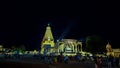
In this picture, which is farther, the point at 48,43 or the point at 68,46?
the point at 48,43

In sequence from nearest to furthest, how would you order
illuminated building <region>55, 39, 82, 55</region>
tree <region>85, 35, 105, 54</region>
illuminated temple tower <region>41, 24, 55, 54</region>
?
tree <region>85, 35, 105, 54</region> < illuminated building <region>55, 39, 82, 55</region> < illuminated temple tower <region>41, 24, 55, 54</region>

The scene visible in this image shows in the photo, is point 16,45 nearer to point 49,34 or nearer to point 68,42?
point 49,34

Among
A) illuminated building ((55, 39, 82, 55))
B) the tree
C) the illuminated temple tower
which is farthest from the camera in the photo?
the illuminated temple tower

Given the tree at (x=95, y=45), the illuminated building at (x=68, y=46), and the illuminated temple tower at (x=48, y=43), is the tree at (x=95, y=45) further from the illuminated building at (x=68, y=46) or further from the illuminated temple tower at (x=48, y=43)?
the illuminated temple tower at (x=48, y=43)

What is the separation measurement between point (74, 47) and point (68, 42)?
3.38 meters

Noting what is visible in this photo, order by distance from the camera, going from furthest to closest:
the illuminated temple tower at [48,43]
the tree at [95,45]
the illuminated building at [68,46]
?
the illuminated temple tower at [48,43] → the illuminated building at [68,46] → the tree at [95,45]

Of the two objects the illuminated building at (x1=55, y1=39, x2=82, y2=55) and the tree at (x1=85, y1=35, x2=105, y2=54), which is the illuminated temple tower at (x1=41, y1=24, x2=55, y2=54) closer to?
the illuminated building at (x1=55, y1=39, x2=82, y2=55)

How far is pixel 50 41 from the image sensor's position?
13638 centimetres

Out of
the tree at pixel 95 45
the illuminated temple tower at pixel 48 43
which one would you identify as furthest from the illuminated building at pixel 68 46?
the tree at pixel 95 45

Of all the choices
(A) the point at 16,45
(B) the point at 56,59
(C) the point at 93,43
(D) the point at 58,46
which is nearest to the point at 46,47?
(D) the point at 58,46

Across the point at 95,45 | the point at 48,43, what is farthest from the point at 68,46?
the point at 48,43

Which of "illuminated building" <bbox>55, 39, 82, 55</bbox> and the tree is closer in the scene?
the tree

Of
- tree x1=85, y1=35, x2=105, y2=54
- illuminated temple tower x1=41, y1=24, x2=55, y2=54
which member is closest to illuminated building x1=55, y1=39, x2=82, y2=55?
illuminated temple tower x1=41, y1=24, x2=55, y2=54

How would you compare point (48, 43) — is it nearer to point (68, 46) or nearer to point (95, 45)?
point (68, 46)
